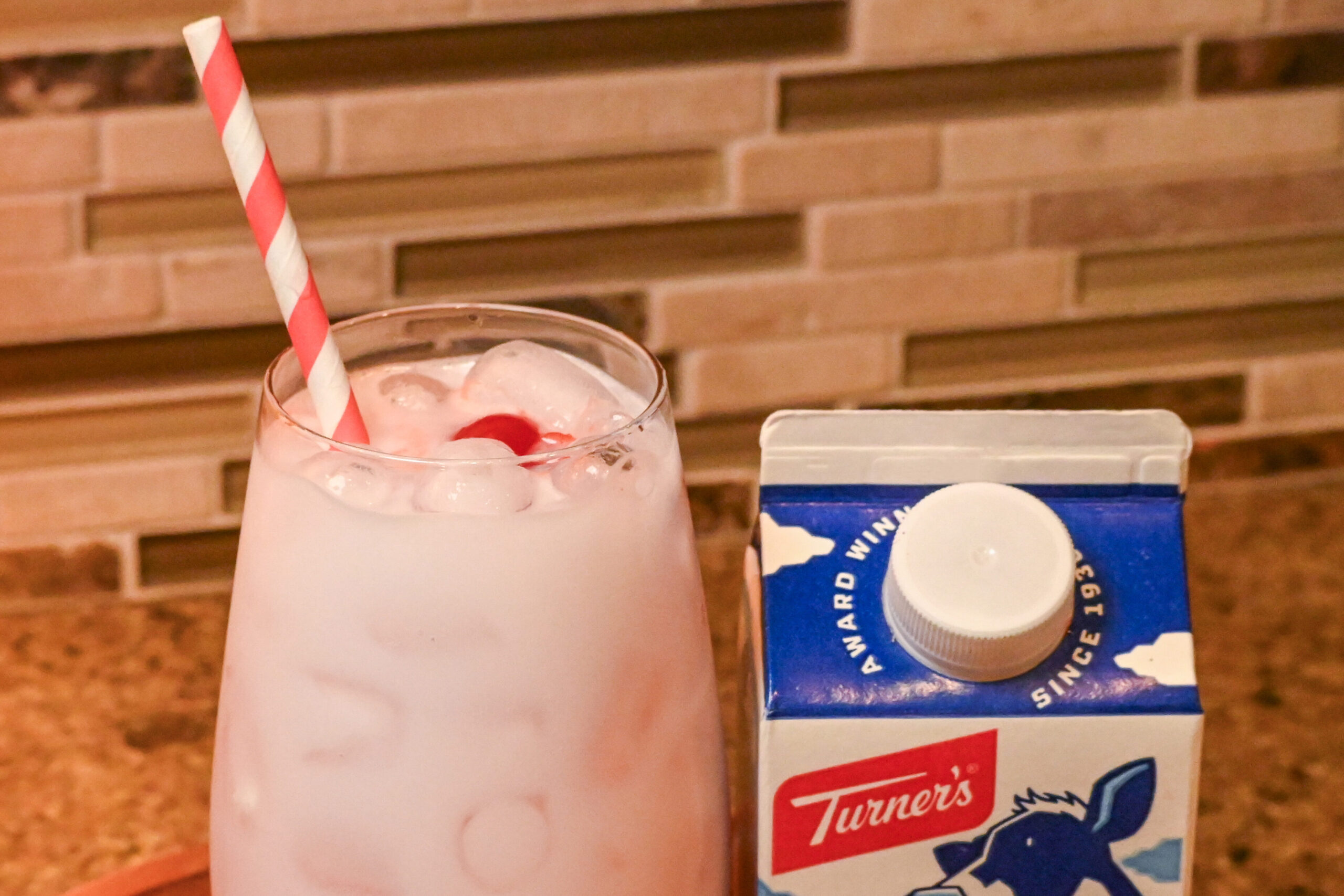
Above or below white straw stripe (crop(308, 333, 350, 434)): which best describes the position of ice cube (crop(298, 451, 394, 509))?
below

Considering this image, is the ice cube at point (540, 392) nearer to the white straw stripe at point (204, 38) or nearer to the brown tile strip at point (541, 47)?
the white straw stripe at point (204, 38)

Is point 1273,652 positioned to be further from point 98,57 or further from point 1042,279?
point 98,57

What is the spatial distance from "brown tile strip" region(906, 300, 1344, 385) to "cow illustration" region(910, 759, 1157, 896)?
0.56 m

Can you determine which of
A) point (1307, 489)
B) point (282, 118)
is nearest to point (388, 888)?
point (282, 118)

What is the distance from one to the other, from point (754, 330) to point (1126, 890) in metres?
0.54

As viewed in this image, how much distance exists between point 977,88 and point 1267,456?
0.37 metres

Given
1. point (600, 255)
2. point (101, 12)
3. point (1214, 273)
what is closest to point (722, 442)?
point (600, 255)

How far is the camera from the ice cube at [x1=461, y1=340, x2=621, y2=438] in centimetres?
51

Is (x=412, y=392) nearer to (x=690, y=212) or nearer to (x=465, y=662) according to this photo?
(x=465, y=662)

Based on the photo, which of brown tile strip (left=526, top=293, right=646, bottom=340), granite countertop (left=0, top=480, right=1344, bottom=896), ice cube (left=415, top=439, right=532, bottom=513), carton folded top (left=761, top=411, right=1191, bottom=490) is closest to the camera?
ice cube (left=415, top=439, right=532, bottom=513)

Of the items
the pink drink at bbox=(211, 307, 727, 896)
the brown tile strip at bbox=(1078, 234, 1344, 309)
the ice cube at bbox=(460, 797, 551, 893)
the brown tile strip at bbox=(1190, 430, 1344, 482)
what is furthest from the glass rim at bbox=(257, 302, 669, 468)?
→ the brown tile strip at bbox=(1190, 430, 1344, 482)

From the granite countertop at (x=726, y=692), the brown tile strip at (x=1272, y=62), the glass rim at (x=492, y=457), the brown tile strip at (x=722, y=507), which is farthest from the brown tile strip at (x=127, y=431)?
the brown tile strip at (x=1272, y=62)

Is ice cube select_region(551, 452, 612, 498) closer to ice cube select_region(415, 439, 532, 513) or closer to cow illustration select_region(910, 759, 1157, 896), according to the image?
ice cube select_region(415, 439, 532, 513)

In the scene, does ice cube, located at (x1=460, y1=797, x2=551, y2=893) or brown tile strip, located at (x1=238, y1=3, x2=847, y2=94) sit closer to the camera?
ice cube, located at (x1=460, y1=797, x2=551, y2=893)
